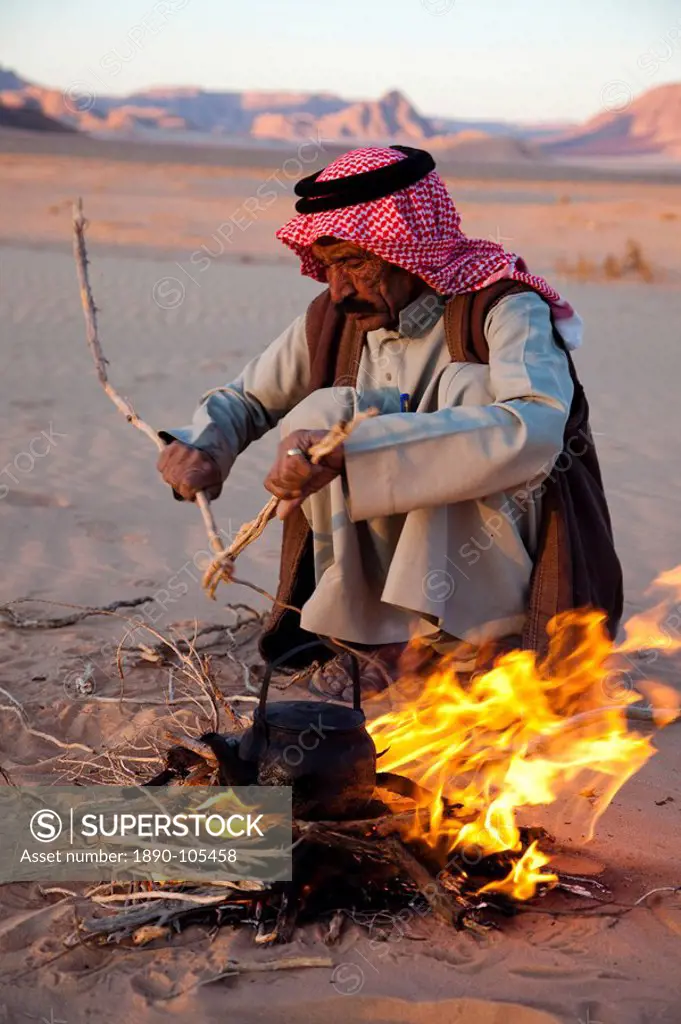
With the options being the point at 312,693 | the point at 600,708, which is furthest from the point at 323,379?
the point at 600,708

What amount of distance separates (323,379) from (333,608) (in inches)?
28.3

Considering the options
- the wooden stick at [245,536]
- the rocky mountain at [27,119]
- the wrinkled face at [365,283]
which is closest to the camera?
the wooden stick at [245,536]

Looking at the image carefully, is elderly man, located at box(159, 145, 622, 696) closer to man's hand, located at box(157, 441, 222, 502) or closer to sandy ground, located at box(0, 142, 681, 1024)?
man's hand, located at box(157, 441, 222, 502)

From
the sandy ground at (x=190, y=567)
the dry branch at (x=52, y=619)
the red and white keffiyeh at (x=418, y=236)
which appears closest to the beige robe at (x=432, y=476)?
the red and white keffiyeh at (x=418, y=236)

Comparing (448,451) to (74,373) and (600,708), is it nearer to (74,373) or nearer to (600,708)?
(600,708)

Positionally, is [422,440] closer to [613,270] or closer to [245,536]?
[245,536]

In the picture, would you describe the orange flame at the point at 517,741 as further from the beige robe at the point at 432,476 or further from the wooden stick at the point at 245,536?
the wooden stick at the point at 245,536

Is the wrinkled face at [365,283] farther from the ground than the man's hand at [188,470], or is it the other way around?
the wrinkled face at [365,283]

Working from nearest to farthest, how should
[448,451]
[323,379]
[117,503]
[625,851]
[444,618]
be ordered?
[625,851] → [448,451] → [444,618] → [323,379] → [117,503]

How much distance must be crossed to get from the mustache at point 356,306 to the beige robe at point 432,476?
0.10 m

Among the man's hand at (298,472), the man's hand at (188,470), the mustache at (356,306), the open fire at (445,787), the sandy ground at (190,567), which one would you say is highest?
the mustache at (356,306)

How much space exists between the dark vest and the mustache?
180mm

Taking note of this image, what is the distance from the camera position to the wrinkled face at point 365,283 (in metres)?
3.37

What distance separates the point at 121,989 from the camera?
7.75 ft
